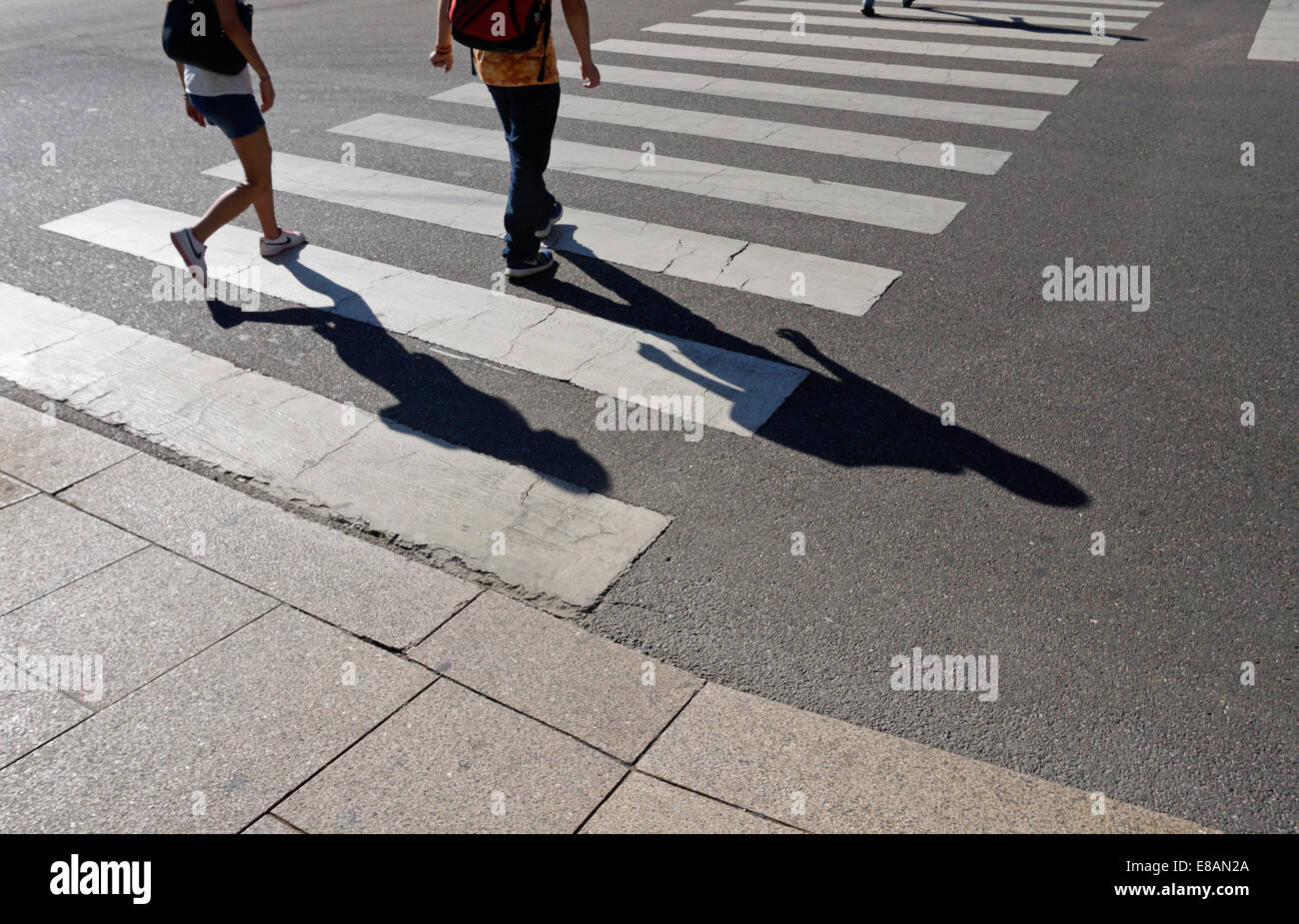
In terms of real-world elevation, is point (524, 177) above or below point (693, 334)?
above

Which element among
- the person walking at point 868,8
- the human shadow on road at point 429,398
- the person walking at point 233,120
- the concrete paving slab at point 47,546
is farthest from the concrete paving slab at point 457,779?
the person walking at point 868,8

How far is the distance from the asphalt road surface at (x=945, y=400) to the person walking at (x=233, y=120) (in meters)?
0.46

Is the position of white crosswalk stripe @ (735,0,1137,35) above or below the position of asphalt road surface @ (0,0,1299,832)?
above

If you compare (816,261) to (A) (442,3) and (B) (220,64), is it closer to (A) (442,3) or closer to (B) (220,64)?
(A) (442,3)

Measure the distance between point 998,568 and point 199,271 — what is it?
4.97m

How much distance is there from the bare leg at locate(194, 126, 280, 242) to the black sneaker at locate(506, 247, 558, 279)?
1645mm

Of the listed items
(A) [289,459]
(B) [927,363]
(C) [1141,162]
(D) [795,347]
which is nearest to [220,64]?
(A) [289,459]

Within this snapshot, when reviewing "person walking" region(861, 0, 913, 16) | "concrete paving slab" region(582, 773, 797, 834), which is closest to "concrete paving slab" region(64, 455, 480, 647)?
"concrete paving slab" region(582, 773, 797, 834)

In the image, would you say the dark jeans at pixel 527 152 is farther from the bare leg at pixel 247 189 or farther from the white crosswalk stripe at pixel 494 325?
the bare leg at pixel 247 189

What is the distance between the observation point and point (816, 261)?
652 cm

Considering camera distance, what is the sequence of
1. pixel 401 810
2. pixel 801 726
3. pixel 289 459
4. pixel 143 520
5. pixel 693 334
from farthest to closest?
pixel 693 334 → pixel 289 459 → pixel 143 520 → pixel 801 726 → pixel 401 810

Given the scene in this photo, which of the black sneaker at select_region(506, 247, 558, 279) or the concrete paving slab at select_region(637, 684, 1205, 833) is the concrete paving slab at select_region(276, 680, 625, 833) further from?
the black sneaker at select_region(506, 247, 558, 279)

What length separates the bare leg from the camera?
20.3ft

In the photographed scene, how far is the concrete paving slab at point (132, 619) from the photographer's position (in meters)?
3.51
